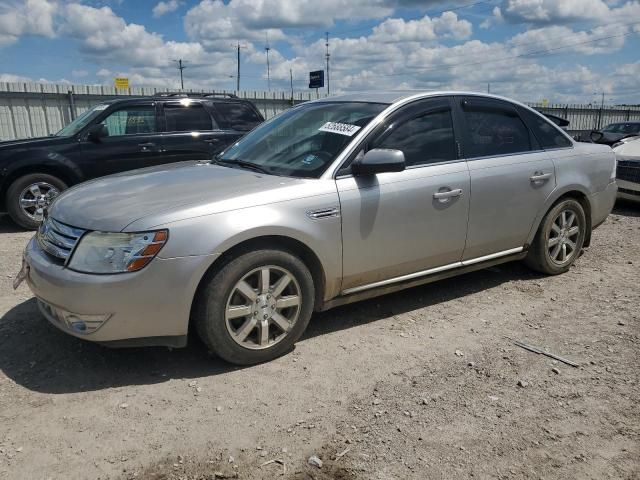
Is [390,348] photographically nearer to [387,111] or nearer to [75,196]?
[387,111]

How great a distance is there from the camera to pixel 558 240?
17.3 feet

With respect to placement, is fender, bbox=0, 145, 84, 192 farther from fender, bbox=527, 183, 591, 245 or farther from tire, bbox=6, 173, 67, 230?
fender, bbox=527, 183, 591, 245

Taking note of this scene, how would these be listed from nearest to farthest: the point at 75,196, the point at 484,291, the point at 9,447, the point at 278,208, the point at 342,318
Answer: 1. the point at 9,447
2. the point at 278,208
3. the point at 75,196
4. the point at 342,318
5. the point at 484,291

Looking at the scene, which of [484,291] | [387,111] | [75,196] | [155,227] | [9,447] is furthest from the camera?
[484,291]

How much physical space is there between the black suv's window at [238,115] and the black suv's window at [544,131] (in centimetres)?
484

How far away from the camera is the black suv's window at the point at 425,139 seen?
4.07 m

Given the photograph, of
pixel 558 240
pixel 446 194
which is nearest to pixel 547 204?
pixel 558 240

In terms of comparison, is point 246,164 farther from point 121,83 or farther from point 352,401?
point 121,83

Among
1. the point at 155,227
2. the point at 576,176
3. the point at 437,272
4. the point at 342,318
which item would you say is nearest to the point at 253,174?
the point at 155,227

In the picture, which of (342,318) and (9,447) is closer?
(9,447)

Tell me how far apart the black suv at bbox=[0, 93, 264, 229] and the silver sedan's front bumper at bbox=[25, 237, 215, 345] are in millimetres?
4376

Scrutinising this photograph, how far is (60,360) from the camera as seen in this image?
355 centimetres

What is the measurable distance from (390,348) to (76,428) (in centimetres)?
201

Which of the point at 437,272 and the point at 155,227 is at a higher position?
the point at 155,227
